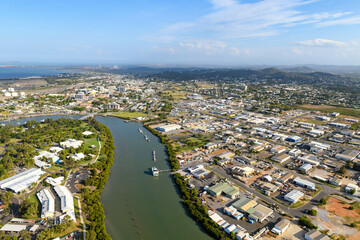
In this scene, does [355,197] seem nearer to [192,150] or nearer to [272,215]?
[272,215]

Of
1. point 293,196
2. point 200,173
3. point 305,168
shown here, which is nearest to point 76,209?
point 200,173

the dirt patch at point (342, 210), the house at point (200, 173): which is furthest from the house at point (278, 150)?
the house at point (200, 173)

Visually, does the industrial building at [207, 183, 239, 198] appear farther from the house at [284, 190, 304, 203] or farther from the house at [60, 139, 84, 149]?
the house at [60, 139, 84, 149]

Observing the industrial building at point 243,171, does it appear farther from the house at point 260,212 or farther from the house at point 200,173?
the house at point 260,212

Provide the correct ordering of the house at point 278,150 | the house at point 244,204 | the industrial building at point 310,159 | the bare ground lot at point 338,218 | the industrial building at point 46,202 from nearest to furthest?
the bare ground lot at point 338,218 → the industrial building at point 46,202 → the house at point 244,204 → the industrial building at point 310,159 → the house at point 278,150

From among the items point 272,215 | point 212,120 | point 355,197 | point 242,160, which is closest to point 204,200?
point 272,215

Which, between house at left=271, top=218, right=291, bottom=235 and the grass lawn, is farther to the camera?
the grass lawn

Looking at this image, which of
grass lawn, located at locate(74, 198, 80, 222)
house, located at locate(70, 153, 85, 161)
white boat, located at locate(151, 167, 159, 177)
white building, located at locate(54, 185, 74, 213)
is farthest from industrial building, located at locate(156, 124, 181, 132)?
grass lawn, located at locate(74, 198, 80, 222)

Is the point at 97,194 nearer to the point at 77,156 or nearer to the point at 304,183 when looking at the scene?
the point at 77,156
